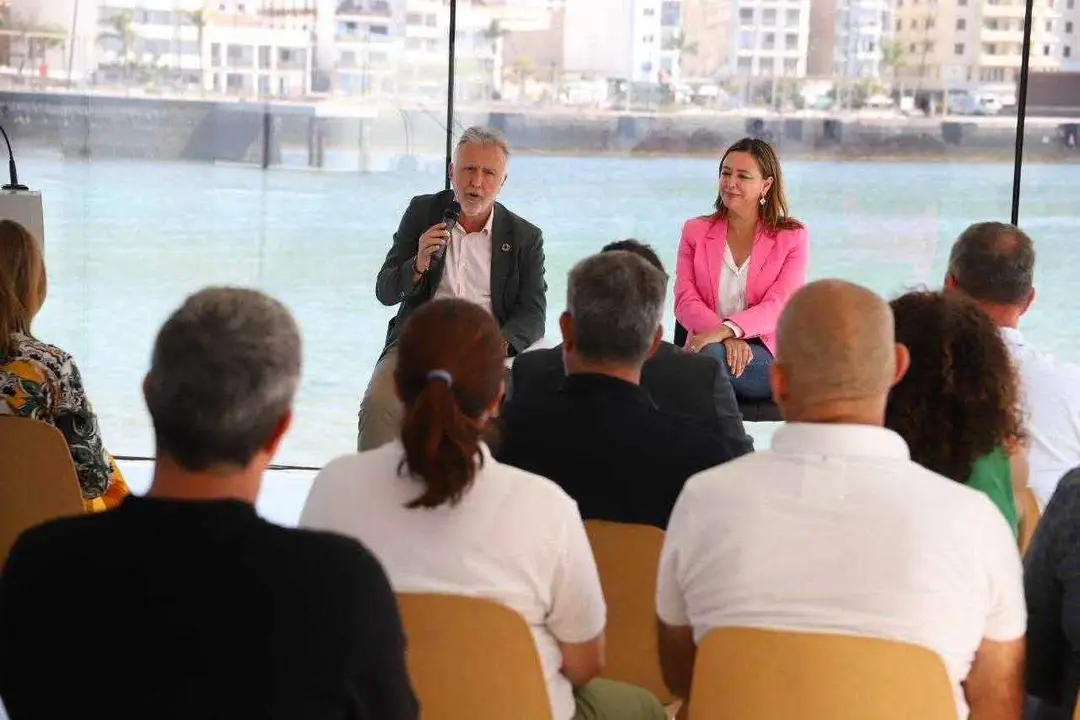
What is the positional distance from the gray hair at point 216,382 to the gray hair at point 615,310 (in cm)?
114

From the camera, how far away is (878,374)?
2162 mm

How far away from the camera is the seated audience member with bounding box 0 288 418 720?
1.57 m

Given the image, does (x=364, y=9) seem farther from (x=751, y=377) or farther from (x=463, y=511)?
(x=463, y=511)

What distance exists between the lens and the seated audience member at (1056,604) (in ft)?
7.20

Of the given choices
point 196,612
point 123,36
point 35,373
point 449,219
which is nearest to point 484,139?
point 449,219

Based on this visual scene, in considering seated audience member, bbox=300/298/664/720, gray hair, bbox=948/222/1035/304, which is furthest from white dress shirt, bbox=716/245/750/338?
seated audience member, bbox=300/298/664/720

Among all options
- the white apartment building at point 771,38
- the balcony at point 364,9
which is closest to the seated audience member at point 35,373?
the balcony at point 364,9

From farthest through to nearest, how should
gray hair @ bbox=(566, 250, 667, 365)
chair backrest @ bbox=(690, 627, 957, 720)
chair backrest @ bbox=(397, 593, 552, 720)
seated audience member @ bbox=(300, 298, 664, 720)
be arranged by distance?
gray hair @ bbox=(566, 250, 667, 365), seated audience member @ bbox=(300, 298, 664, 720), chair backrest @ bbox=(397, 593, 552, 720), chair backrest @ bbox=(690, 627, 957, 720)

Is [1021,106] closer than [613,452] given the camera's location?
No

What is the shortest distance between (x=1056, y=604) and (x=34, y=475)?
2.12m

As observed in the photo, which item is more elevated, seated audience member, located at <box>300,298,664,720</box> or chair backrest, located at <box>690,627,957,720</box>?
seated audience member, located at <box>300,298,664,720</box>

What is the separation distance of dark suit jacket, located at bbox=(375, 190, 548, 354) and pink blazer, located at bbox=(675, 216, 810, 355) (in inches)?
19.5

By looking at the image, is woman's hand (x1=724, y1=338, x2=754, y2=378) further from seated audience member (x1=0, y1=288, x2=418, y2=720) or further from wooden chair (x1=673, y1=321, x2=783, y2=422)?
seated audience member (x1=0, y1=288, x2=418, y2=720)

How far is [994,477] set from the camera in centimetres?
255
